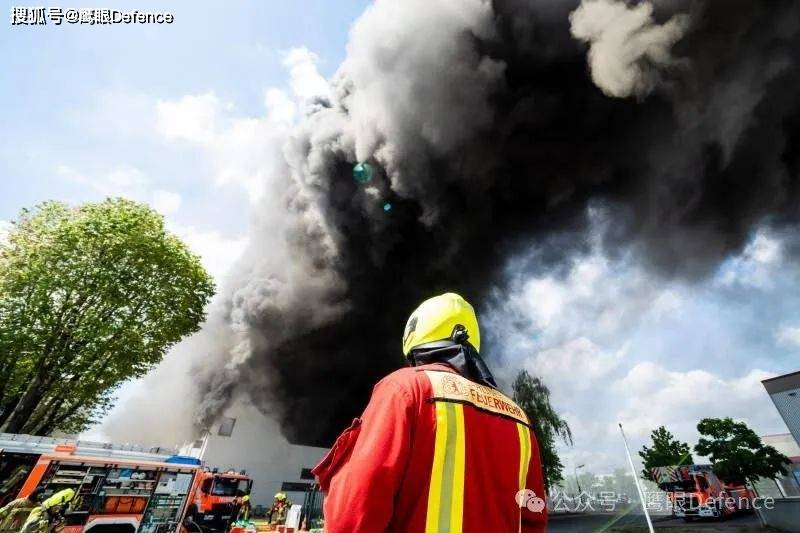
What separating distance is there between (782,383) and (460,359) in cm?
3216

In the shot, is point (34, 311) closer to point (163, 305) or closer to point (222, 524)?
point (163, 305)

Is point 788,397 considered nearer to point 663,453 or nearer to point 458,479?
point 663,453

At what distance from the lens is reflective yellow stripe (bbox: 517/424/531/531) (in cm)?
143

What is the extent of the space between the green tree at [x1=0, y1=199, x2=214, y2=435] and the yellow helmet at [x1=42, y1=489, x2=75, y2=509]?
7101mm

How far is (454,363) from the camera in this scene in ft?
4.89

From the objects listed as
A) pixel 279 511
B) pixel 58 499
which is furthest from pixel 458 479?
pixel 279 511

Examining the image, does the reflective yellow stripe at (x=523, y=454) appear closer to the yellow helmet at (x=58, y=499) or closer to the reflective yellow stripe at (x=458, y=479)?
the reflective yellow stripe at (x=458, y=479)

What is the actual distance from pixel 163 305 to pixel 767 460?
3382 cm

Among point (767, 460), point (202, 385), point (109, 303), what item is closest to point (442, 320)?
point (109, 303)

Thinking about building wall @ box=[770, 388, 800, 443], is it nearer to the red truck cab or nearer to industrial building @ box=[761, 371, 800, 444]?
industrial building @ box=[761, 371, 800, 444]

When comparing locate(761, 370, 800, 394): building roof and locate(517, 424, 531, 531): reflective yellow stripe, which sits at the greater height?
locate(761, 370, 800, 394): building roof

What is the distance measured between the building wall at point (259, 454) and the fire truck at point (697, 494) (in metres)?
20.7

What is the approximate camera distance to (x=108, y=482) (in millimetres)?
7926

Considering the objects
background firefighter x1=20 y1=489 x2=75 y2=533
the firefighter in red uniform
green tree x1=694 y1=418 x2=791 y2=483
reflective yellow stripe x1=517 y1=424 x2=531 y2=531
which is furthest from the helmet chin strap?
green tree x1=694 y1=418 x2=791 y2=483
